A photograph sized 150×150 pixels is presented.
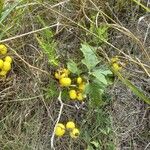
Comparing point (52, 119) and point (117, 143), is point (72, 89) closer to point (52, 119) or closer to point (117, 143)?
point (52, 119)

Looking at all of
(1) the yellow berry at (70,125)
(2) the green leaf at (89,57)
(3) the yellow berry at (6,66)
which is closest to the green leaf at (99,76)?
(2) the green leaf at (89,57)

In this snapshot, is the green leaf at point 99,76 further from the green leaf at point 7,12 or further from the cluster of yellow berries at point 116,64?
the green leaf at point 7,12

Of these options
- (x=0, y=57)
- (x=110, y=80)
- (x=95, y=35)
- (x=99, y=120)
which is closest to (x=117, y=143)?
(x=99, y=120)

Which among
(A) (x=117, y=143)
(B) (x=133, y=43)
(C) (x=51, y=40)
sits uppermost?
(C) (x=51, y=40)

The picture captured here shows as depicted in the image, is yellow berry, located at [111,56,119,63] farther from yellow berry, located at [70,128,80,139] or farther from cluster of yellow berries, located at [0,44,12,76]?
cluster of yellow berries, located at [0,44,12,76]

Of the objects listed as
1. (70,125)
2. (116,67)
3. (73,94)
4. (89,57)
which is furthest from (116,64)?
(70,125)

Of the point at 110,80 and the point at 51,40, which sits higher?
the point at 51,40

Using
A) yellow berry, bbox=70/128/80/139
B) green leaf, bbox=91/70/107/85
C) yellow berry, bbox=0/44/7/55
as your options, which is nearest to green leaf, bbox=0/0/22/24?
yellow berry, bbox=0/44/7/55
